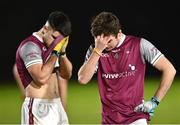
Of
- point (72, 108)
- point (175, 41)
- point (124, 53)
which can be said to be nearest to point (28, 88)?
point (124, 53)

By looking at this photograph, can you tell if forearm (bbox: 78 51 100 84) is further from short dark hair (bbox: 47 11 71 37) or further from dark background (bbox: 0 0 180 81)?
dark background (bbox: 0 0 180 81)

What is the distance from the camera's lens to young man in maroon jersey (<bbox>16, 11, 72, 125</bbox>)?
3.80m

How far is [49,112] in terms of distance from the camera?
392 cm

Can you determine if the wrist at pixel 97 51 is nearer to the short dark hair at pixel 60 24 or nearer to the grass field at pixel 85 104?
the short dark hair at pixel 60 24

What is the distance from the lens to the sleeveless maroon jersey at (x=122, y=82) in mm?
3756

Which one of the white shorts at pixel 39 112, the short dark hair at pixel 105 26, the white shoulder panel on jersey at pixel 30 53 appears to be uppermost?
the short dark hair at pixel 105 26

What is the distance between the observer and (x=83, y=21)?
714 centimetres

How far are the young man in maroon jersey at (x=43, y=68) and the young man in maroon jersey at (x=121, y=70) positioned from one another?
253 mm

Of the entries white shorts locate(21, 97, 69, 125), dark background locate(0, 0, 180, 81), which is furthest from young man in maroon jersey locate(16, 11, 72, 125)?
dark background locate(0, 0, 180, 81)

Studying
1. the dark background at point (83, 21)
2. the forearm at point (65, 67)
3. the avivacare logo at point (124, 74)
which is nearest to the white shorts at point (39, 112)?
the forearm at point (65, 67)

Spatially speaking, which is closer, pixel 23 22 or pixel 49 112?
pixel 49 112

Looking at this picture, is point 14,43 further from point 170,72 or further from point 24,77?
point 170,72

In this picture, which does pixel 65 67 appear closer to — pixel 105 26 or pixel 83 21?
pixel 105 26

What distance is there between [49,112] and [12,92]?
3.10 m
